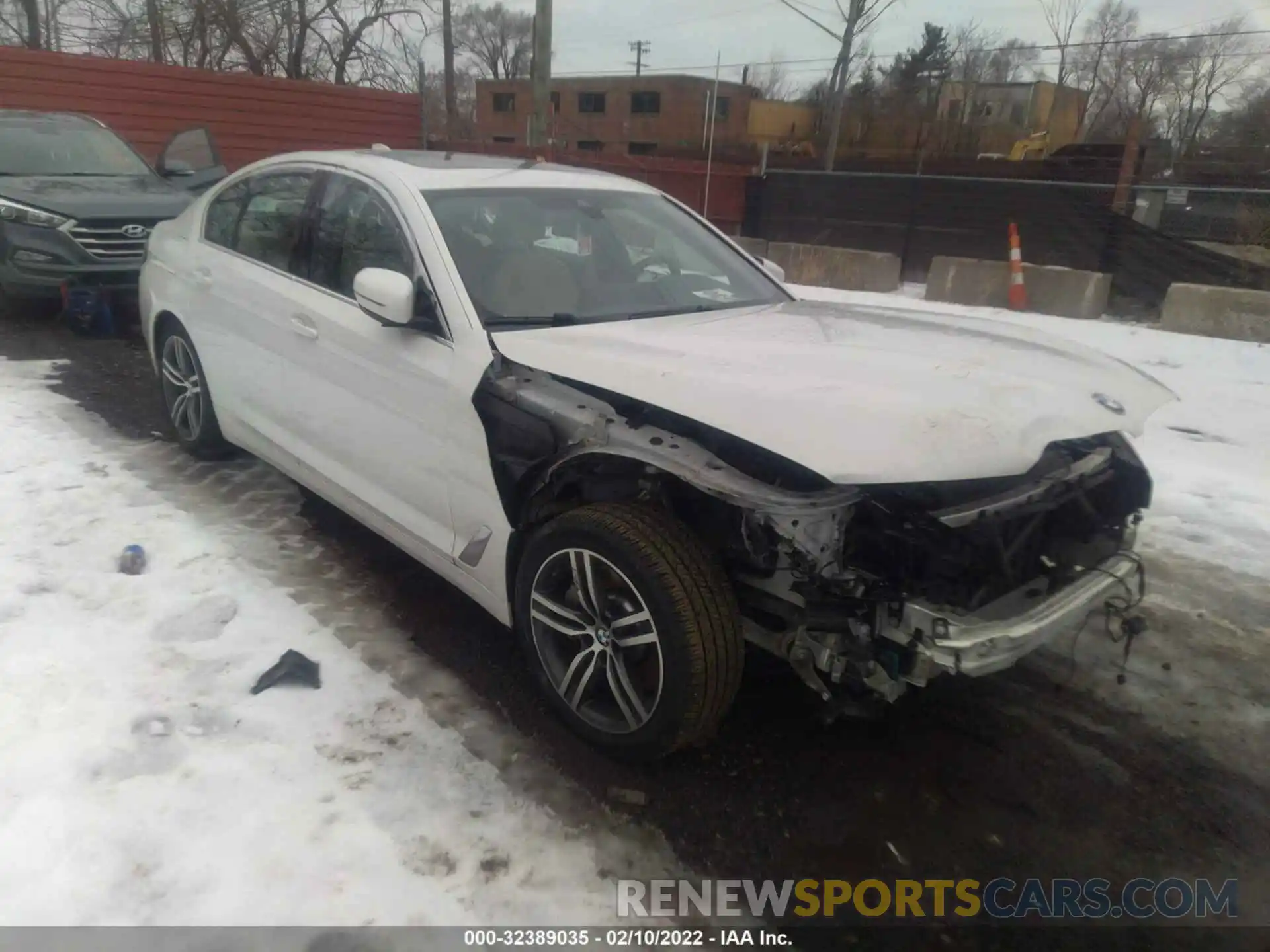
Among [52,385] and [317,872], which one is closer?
[317,872]

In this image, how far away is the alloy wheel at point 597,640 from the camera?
2635 mm

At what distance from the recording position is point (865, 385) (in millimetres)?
2510

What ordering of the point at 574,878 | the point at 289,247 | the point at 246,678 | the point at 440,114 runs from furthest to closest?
1. the point at 440,114
2. the point at 289,247
3. the point at 246,678
4. the point at 574,878

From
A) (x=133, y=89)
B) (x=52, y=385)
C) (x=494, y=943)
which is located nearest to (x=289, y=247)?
(x=494, y=943)

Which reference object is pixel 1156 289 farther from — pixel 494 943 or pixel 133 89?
pixel 133 89

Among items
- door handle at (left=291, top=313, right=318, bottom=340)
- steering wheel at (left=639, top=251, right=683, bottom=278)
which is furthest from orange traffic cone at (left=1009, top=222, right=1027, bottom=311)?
door handle at (left=291, top=313, right=318, bottom=340)

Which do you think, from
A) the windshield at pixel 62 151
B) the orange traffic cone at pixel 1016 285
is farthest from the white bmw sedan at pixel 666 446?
the orange traffic cone at pixel 1016 285

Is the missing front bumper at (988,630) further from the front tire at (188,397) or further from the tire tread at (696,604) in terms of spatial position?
the front tire at (188,397)

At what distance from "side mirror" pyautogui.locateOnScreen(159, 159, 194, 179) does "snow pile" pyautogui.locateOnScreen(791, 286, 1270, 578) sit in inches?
258

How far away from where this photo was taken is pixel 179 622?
3373 millimetres

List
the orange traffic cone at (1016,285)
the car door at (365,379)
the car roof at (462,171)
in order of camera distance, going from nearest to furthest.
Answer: the car door at (365,379) < the car roof at (462,171) < the orange traffic cone at (1016,285)

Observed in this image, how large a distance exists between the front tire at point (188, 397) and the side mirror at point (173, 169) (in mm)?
4882

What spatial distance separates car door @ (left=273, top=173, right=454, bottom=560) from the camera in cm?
316

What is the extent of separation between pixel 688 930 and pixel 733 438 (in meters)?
1.27
